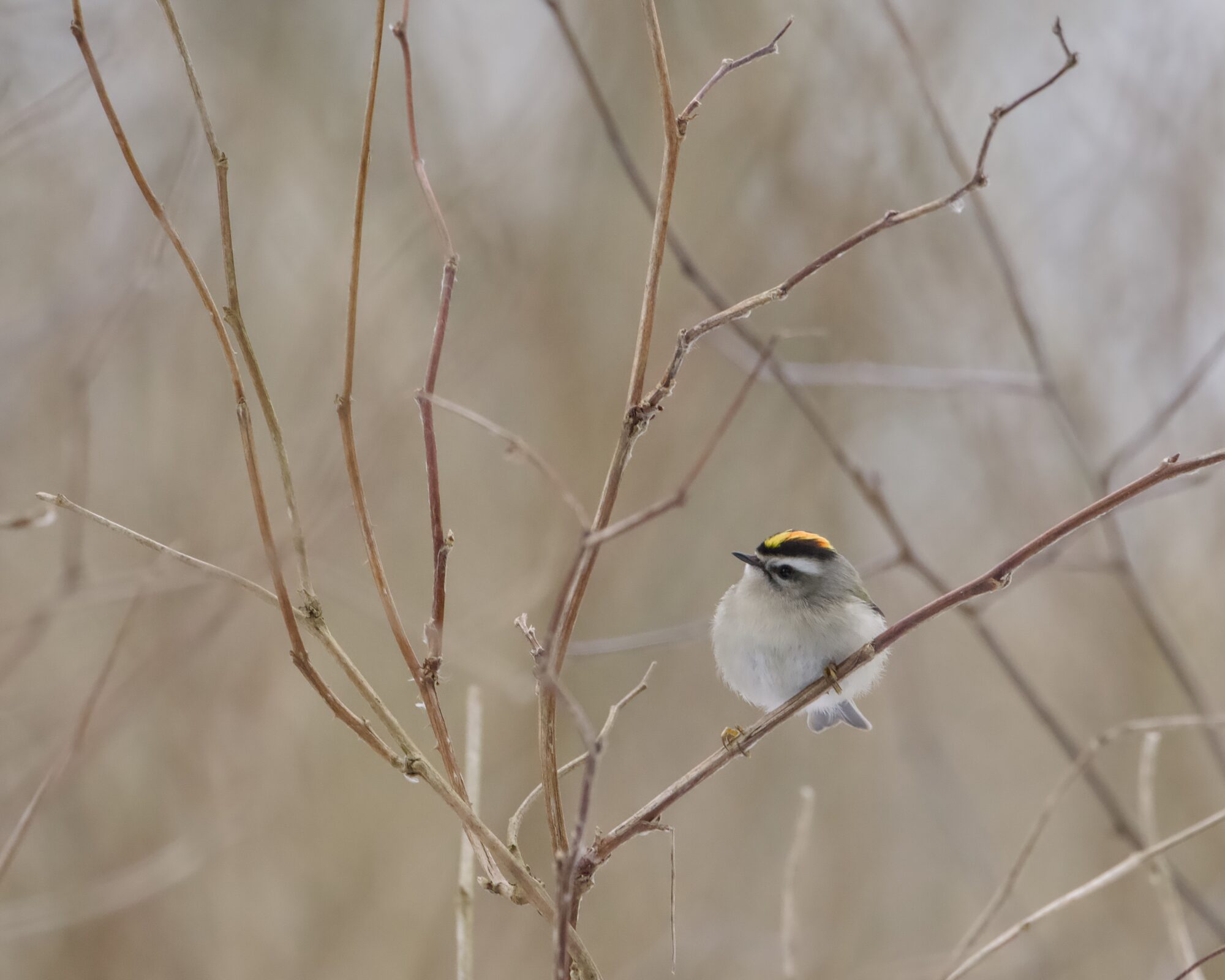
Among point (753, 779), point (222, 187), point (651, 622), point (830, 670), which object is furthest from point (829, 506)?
point (222, 187)

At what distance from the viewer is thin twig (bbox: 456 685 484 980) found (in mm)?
1144

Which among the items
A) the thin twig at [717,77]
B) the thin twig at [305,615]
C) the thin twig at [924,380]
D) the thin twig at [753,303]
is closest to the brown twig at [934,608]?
the thin twig at [305,615]

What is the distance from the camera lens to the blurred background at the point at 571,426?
130 inches

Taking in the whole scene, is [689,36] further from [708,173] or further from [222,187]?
[222,187]

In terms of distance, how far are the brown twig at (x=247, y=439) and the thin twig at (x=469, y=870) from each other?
18 cm

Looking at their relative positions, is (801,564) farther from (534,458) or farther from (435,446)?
(534,458)

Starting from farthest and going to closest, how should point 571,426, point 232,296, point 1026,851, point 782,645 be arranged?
point 571,426 → point 782,645 → point 1026,851 → point 232,296

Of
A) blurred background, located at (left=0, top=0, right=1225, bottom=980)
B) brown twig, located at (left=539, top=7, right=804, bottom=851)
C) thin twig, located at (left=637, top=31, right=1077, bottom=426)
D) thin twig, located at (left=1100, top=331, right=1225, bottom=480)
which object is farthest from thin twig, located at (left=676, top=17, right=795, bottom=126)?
blurred background, located at (left=0, top=0, right=1225, bottom=980)

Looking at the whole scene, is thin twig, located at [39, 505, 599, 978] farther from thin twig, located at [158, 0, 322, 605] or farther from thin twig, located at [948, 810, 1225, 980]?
thin twig, located at [948, 810, 1225, 980]

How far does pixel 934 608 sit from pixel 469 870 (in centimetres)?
65

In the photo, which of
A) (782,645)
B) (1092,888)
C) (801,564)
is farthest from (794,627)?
(1092,888)

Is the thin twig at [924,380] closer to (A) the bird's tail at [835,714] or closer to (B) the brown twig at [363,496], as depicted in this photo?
(A) the bird's tail at [835,714]

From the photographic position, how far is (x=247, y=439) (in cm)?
99

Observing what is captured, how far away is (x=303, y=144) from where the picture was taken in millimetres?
4500
